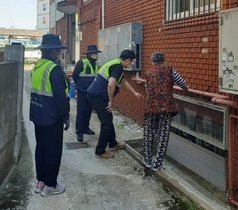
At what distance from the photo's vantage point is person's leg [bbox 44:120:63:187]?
391 cm

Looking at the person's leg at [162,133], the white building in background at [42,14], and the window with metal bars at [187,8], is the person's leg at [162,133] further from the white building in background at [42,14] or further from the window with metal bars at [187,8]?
the white building in background at [42,14]

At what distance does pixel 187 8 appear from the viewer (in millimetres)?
4965

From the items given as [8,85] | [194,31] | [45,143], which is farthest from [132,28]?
[45,143]

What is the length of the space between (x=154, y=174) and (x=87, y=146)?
177cm

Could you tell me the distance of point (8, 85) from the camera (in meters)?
4.45

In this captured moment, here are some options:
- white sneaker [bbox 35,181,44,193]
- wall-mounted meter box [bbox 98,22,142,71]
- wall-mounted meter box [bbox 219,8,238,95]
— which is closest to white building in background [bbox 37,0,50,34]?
wall-mounted meter box [bbox 98,22,142,71]

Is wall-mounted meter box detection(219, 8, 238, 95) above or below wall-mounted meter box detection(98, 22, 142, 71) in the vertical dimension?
below

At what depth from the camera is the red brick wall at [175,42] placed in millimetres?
4176

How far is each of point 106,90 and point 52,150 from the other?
1.61 m

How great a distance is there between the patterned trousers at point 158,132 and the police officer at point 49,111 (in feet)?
4.03

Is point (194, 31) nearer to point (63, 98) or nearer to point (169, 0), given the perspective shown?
point (169, 0)

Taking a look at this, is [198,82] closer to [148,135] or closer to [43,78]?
[148,135]

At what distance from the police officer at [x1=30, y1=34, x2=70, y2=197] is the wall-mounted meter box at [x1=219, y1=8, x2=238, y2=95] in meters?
1.82

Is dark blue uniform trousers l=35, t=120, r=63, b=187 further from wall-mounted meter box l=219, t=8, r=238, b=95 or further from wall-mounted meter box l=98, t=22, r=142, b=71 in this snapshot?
wall-mounted meter box l=98, t=22, r=142, b=71
